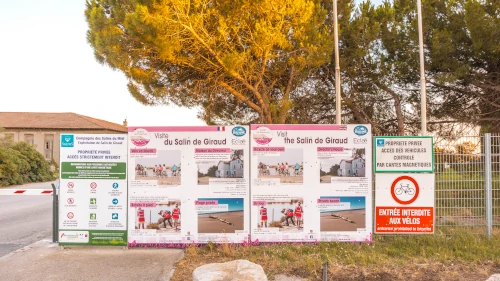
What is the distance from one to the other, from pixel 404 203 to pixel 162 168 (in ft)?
13.2

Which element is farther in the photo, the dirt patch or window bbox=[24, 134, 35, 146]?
window bbox=[24, 134, 35, 146]

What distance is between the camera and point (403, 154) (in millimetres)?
6891

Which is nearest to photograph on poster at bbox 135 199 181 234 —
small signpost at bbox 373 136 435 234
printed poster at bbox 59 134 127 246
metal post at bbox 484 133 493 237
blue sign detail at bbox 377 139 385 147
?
printed poster at bbox 59 134 127 246

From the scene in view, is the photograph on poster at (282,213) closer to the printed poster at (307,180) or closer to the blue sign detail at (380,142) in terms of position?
the printed poster at (307,180)

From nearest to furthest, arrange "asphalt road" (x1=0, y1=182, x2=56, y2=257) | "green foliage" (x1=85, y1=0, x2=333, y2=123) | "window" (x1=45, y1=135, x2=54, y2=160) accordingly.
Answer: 1. "asphalt road" (x1=0, y1=182, x2=56, y2=257)
2. "green foliage" (x1=85, y1=0, x2=333, y2=123)
3. "window" (x1=45, y1=135, x2=54, y2=160)

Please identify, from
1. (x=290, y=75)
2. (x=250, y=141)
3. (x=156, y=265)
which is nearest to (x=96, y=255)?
(x=156, y=265)

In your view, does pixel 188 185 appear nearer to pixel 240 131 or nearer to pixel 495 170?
pixel 240 131

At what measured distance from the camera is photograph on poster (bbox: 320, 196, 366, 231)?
6730 millimetres

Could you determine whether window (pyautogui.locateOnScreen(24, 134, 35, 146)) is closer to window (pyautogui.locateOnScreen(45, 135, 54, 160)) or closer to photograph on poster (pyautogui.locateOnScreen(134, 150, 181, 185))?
window (pyautogui.locateOnScreen(45, 135, 54, 160))

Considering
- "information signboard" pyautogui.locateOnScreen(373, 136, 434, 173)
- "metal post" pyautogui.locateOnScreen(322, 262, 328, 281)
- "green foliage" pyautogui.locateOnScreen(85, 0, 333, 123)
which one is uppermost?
"green foliage" pyautogui.locateOnScreen(85, 0, 333, 123)

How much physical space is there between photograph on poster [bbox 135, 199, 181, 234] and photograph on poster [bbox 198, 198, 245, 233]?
0.39 meters

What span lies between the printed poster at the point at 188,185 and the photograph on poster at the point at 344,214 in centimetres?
129

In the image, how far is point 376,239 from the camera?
281 inches

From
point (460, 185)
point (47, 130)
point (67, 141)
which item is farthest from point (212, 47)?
point (47, 130)
